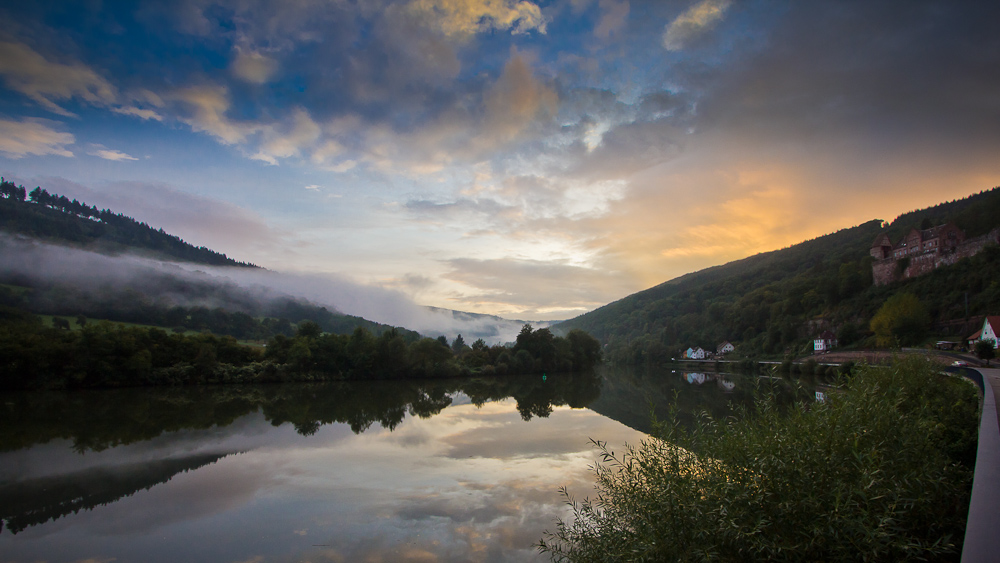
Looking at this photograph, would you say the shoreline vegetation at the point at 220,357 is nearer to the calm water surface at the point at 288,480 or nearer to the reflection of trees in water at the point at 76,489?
the calm water surface at the point at 288,480

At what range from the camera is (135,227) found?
5330 inches

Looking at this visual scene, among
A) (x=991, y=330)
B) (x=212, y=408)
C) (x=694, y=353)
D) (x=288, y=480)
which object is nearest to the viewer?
(x=288, y=480)

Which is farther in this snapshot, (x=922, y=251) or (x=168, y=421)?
(x=922, y=251)

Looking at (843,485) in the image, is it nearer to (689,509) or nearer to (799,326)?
(689,509)

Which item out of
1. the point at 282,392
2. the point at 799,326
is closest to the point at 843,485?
the point at 282,392

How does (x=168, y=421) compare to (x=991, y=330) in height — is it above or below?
below

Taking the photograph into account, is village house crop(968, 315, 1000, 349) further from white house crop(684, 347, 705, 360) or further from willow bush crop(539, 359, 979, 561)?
white house crop(684, 347, 705, 360)

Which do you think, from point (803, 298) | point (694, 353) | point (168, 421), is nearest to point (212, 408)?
point (168, 421)

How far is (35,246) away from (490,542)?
410 ft

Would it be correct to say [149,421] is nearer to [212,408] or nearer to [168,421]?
[168,421]

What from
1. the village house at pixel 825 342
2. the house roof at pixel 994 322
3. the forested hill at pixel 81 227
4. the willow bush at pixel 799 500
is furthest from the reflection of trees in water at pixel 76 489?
the forested hill at pixel 81 227

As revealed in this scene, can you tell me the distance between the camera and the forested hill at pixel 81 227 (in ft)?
343

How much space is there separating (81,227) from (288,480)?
147785mm

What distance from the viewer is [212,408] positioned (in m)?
29.3
